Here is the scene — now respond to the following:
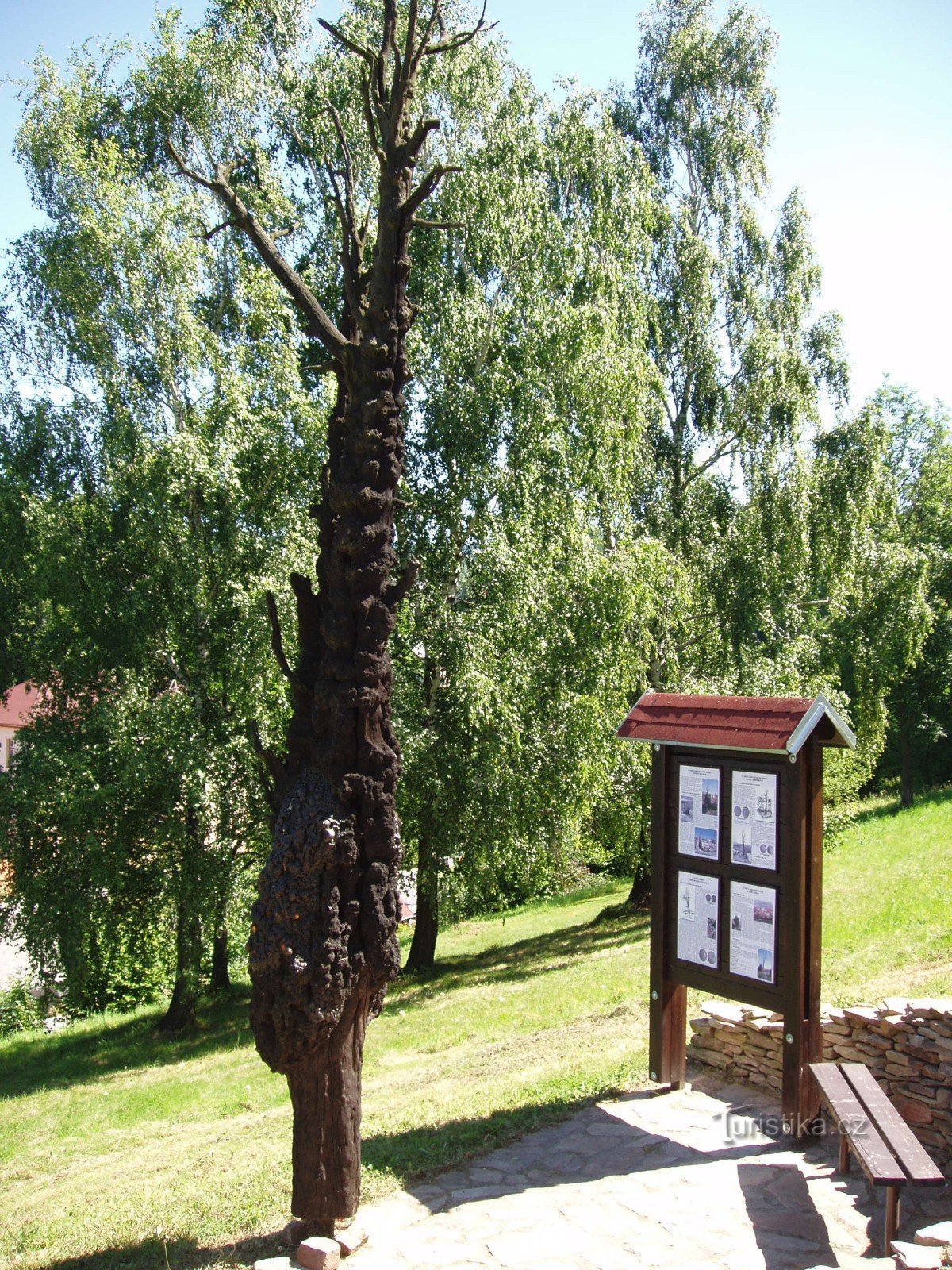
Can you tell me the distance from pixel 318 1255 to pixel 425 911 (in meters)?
11.8

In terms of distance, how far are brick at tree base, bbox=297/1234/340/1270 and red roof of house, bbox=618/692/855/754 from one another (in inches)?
146

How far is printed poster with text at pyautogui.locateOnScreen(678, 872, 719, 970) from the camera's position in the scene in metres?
7.16

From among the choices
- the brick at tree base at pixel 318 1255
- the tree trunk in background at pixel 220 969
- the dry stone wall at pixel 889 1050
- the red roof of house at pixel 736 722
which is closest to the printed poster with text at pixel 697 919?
the dry stone wall at pixel 889 1050

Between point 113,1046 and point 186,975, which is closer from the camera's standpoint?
point 113,1046

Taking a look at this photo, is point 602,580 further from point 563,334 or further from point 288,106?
point 288,106

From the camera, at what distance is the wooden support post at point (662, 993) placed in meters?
7.45

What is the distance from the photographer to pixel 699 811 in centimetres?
733

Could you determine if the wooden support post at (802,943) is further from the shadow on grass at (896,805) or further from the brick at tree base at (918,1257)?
the shadow on grass at (896,805)

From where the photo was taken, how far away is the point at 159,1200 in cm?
698

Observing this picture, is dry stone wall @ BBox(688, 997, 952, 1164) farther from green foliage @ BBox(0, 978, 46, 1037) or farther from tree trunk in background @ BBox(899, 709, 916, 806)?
tree trunk in background @ BBox(899, 709, 916, 806)

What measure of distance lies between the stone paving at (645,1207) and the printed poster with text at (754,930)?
102 cm

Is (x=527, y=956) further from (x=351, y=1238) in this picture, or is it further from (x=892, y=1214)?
(x=892, y=1214)

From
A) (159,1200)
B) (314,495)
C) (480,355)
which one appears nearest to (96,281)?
(314,495)

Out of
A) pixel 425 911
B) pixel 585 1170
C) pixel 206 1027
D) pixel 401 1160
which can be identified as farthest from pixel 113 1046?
pixel 585 1170
